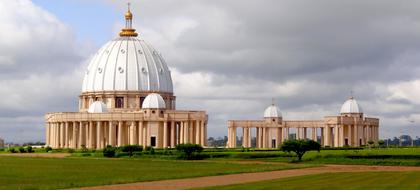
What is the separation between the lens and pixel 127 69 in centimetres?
14562

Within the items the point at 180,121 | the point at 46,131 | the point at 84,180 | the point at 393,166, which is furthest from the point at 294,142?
the point at 46,131

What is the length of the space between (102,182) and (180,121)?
88823 mm

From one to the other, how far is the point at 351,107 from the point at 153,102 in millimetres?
38586

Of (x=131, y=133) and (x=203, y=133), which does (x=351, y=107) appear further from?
(x=131, y=133)

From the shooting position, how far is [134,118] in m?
133

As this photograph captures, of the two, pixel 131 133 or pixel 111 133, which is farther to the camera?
pixel 131 133

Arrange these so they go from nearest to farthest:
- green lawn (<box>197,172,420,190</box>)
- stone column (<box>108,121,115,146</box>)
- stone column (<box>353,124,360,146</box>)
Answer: green lawn (<box>197,172,420,190</box>), stone column (<box>108,121,115,146</box>), stone column (<box>353,124,360,146</box>)

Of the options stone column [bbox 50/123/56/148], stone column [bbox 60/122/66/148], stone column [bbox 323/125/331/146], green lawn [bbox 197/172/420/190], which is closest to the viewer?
green lawn [bbox 197/172/420/190]

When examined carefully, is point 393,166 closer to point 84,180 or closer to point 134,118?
point 84,180

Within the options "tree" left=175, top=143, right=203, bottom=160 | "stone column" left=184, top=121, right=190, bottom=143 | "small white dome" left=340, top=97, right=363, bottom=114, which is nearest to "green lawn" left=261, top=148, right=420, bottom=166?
"tree" left=175, top=143, right=203, bottom=160

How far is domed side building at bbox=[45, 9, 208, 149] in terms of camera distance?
13362cm

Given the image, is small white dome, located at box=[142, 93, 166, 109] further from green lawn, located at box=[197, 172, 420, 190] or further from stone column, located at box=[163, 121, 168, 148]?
green lawn, located at box=[197, 172, 420, 190]

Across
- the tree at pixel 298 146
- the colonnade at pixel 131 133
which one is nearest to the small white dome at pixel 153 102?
the colonnade at pixel 131 133

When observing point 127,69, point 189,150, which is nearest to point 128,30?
point 127,69
